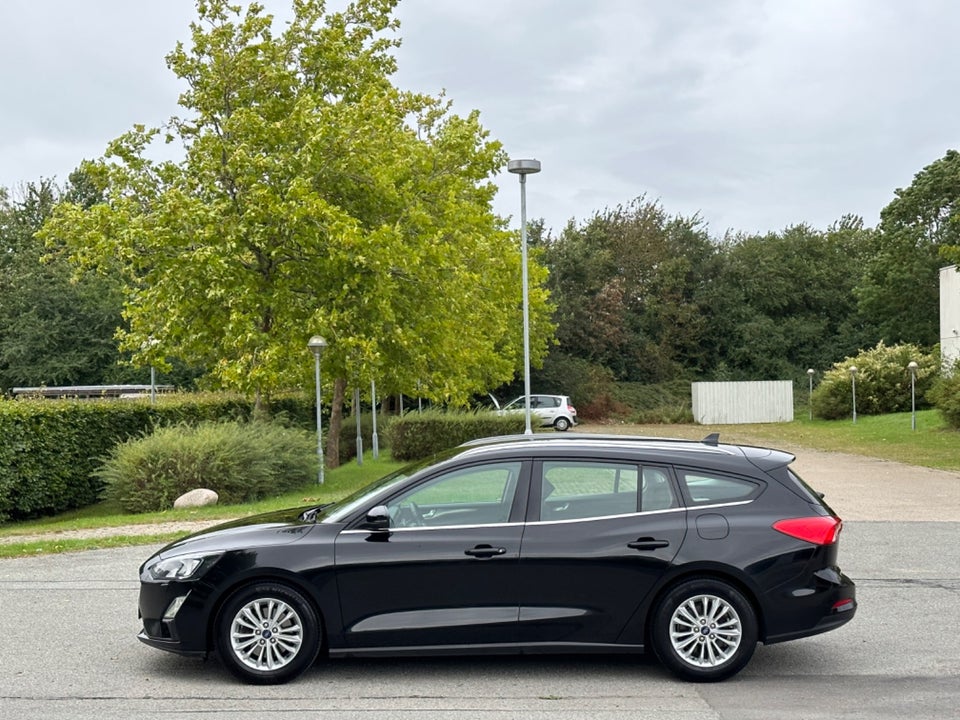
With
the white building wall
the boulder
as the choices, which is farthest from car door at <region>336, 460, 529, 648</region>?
the white building wall

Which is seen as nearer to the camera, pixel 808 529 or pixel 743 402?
pixel 808 529

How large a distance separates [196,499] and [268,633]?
1249 centimetres

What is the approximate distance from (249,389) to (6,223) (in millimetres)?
37881

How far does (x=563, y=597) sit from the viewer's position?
6.89m

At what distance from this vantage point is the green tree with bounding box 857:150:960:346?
171 feet

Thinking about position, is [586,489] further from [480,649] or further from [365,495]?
[365,495]

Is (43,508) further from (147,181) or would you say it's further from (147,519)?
(147,181)

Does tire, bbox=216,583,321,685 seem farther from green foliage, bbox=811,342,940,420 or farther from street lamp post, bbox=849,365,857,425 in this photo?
green foliage, bbox=811,342,940,420

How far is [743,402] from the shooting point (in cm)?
5084

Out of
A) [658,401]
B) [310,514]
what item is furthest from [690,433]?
[310,514]

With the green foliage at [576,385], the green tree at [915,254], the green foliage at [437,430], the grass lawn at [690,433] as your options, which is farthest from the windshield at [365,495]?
the green tree at [915,254]

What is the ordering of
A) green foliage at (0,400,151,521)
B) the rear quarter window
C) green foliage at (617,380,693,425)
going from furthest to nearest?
green foliage at (617,380,693,425), green foliage at (0,400,151,521), the rear quarter window

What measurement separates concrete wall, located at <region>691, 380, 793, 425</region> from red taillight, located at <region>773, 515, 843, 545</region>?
44265mm

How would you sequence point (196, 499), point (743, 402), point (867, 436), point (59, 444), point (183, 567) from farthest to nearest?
1. point (743, 402)
2. point (867, 436)
3. point (59, 444)
4. point (196, 499)
5. point (183, 567)
